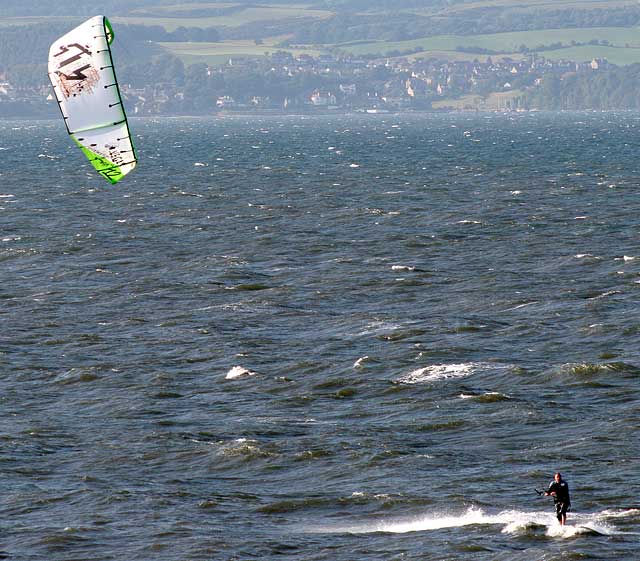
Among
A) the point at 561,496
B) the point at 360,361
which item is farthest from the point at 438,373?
the point at 561,496

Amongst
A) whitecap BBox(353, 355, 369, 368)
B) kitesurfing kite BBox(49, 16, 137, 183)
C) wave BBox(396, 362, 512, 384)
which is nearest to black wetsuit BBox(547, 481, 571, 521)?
kitesurfing kite BBox(49, 16, 137, 183)

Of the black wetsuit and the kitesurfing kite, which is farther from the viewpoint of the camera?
the kitesurfing kite

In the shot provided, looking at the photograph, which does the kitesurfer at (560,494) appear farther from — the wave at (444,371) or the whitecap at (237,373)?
the whitecap at (237,373)

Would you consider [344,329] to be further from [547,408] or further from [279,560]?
[279,560]

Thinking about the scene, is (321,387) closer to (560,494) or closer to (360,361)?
(360,361)

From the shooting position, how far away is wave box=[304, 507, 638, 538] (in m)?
38.8

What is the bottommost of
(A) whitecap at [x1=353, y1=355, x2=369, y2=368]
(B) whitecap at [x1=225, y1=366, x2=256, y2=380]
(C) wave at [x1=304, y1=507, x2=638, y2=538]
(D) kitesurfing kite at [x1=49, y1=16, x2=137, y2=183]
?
(C) wave at [x1=304, y1=507, x2=638, y2=538]

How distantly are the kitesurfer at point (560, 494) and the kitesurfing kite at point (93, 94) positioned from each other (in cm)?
1472

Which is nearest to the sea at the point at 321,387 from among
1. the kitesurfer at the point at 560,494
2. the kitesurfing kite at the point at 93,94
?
the kitesurfer at the point at 560,494

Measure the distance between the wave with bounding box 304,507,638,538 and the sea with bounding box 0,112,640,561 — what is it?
8 cm

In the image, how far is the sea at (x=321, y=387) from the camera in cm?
3988

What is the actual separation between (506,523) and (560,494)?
2260mm

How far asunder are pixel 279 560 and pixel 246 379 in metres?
19.6

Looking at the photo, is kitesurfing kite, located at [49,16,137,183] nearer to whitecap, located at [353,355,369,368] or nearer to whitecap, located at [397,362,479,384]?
whitecap, located at [397,362,479,384]
